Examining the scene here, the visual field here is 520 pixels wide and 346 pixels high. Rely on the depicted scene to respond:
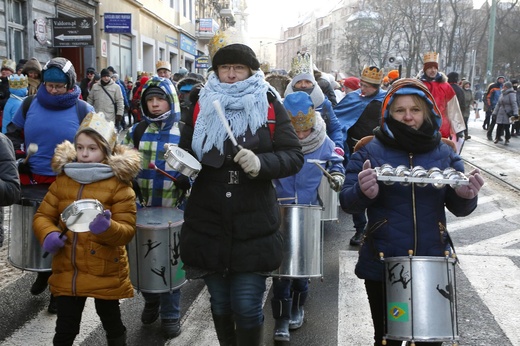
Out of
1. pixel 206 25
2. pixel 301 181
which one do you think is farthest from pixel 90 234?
pixel 206 25

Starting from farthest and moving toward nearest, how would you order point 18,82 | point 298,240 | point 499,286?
point 18,82
point 499,286
point 298,240

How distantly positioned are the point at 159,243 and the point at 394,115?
1.67 metres

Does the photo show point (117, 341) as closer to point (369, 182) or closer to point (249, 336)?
point (249, 336)

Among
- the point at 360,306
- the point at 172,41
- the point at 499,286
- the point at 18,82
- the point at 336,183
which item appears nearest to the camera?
the point at 336,183

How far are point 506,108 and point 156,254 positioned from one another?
54.9 ft

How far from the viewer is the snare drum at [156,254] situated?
3.68m

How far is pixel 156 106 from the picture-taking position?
162 inches

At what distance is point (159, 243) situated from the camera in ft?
12.1

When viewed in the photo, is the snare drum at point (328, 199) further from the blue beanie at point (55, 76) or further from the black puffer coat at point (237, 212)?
the black puffer coat at point (237, 212)

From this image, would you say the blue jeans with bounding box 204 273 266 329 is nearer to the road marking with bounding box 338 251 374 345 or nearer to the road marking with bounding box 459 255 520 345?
the road marking with bounding box 338 251 374 345

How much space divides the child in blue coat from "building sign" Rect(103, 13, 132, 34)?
17.2m

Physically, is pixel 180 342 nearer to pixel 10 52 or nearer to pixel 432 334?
pixel 432 334

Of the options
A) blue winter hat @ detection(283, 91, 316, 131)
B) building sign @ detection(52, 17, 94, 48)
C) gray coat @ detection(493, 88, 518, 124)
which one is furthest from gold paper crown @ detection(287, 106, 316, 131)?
gray coat @ detection(493, 88, 518, 124)

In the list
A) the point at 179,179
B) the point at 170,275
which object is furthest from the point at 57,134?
the point at 170,275
